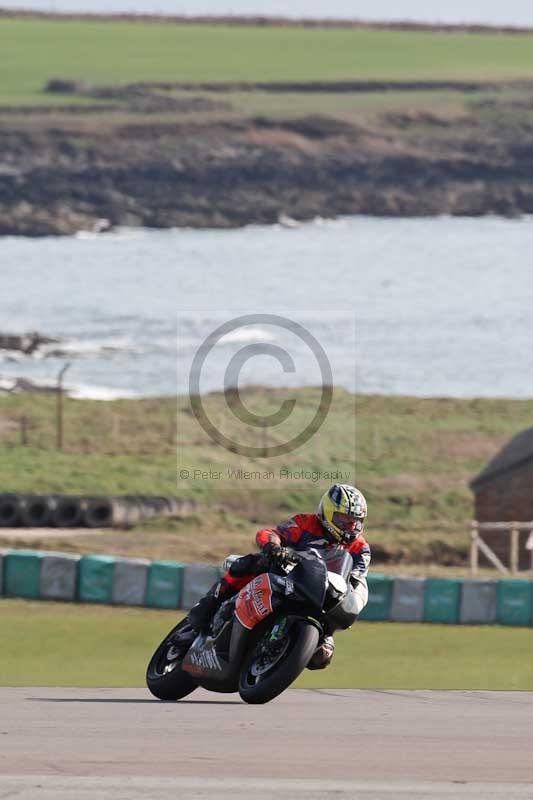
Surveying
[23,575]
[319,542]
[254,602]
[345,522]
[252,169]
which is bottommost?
[23,575]

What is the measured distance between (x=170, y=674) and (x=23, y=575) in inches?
508

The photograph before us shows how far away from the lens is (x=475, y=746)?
10984 mm

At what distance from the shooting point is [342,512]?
12297mm

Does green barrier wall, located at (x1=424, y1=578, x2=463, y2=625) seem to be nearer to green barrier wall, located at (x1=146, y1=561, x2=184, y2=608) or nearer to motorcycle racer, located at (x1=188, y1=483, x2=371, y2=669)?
green barrier wall, located at (x1=146, y1=561, x2=184, y2=608)

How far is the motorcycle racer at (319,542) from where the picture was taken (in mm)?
12305

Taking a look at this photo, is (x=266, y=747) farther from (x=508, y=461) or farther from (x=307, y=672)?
(x=508, y=461)

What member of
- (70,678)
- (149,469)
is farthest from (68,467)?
(70,678)

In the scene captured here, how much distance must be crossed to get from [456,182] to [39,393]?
99055 mm

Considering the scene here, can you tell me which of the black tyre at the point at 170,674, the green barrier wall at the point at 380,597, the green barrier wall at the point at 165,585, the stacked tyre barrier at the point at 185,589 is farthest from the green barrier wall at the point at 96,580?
→ the black tyre at the point at 170,674

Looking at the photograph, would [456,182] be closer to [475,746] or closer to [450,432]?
[450,432]

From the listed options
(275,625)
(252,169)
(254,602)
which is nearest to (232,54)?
(252,169)

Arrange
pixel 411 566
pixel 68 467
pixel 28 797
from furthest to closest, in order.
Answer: pixel 68 467, pixel 411 566, pixel 28 797

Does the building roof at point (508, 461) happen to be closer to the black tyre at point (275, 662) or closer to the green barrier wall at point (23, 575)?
the green barrier wall at point (23, 575)

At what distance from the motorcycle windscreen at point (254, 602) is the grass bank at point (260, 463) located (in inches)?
778
